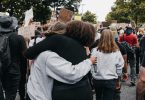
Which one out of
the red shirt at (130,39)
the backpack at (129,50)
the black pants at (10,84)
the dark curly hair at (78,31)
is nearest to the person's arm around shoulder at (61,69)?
the dark curly hair at (78,31)

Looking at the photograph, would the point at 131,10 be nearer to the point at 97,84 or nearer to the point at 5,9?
the point at 5,9

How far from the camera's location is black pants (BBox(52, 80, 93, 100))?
14.1ft

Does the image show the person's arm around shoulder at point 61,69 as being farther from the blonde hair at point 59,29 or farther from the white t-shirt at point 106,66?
the white t-shirt at point 106,66

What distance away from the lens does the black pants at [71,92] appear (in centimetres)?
430

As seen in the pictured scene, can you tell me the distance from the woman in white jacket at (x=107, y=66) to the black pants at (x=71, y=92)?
2.59 metres

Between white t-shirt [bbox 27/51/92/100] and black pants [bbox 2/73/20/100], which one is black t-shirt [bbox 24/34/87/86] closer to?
white t-shirt [bbox 27/51/92/100]

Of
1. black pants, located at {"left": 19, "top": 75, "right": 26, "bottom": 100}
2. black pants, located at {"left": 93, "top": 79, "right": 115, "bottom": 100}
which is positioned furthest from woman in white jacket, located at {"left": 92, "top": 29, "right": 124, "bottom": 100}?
black pants, located at {"left": 19, "top": 75, "right": 26, "bottom": 100}

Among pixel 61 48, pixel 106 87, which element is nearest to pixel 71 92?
pixel 61 48

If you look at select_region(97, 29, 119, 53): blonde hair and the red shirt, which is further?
the red shirt

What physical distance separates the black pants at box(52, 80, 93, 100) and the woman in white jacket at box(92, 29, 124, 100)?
259cm

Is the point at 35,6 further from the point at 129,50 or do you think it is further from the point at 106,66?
the point at 106,66

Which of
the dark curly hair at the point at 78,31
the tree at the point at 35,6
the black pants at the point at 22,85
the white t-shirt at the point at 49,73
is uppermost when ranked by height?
the dark curly hair at the point at 78,31

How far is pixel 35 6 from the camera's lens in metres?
46.5

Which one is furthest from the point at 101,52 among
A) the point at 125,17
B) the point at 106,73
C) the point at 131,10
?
the point at 125,17
